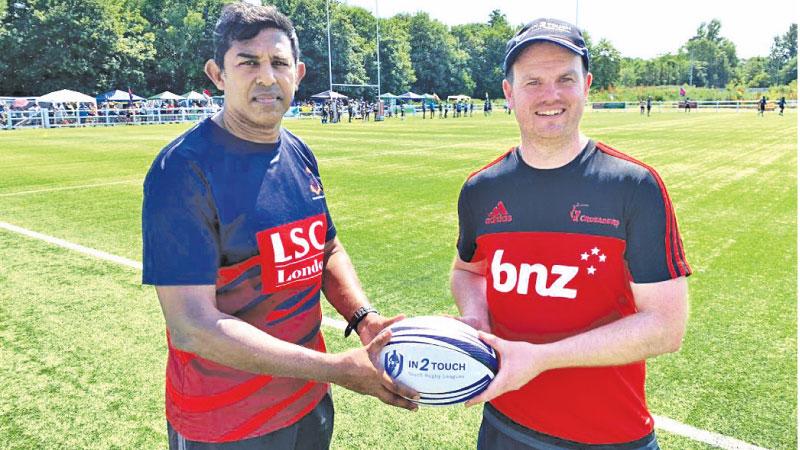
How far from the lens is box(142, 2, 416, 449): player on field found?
7.00ft

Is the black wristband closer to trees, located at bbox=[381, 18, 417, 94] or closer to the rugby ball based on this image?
the rugby ball

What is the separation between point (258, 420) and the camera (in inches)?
93.7

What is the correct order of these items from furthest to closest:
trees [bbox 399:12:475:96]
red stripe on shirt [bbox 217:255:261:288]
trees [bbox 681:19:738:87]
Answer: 1. trees [bbox 681:19:738:87]
2. trees [bbox 399:12:475:96]
3. red stripe on shirt [bbox 217:255:261:288]

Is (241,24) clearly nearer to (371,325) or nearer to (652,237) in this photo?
(371,325)

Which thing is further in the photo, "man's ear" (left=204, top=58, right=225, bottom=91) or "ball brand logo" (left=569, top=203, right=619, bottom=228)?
"man's ear" (left=204, top=58, right=225, bottom=91)

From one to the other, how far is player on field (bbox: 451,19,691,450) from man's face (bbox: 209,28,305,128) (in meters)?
0.93

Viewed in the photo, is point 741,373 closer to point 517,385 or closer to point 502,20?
point 517,385

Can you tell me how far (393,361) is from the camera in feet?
7.44

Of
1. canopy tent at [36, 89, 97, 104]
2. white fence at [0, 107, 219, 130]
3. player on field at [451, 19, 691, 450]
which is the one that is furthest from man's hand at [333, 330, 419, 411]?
canopy tent at [36, 89, 97, 104]

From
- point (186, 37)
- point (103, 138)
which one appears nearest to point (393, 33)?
point (186, 37)

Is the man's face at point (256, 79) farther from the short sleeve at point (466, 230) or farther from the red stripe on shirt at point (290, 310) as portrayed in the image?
the short sleeve at point (466, 230)

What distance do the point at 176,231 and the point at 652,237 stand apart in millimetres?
1668

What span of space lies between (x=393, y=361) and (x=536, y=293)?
599 mm

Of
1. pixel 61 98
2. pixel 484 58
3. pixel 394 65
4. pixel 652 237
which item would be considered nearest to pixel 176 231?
pixel 652 237
